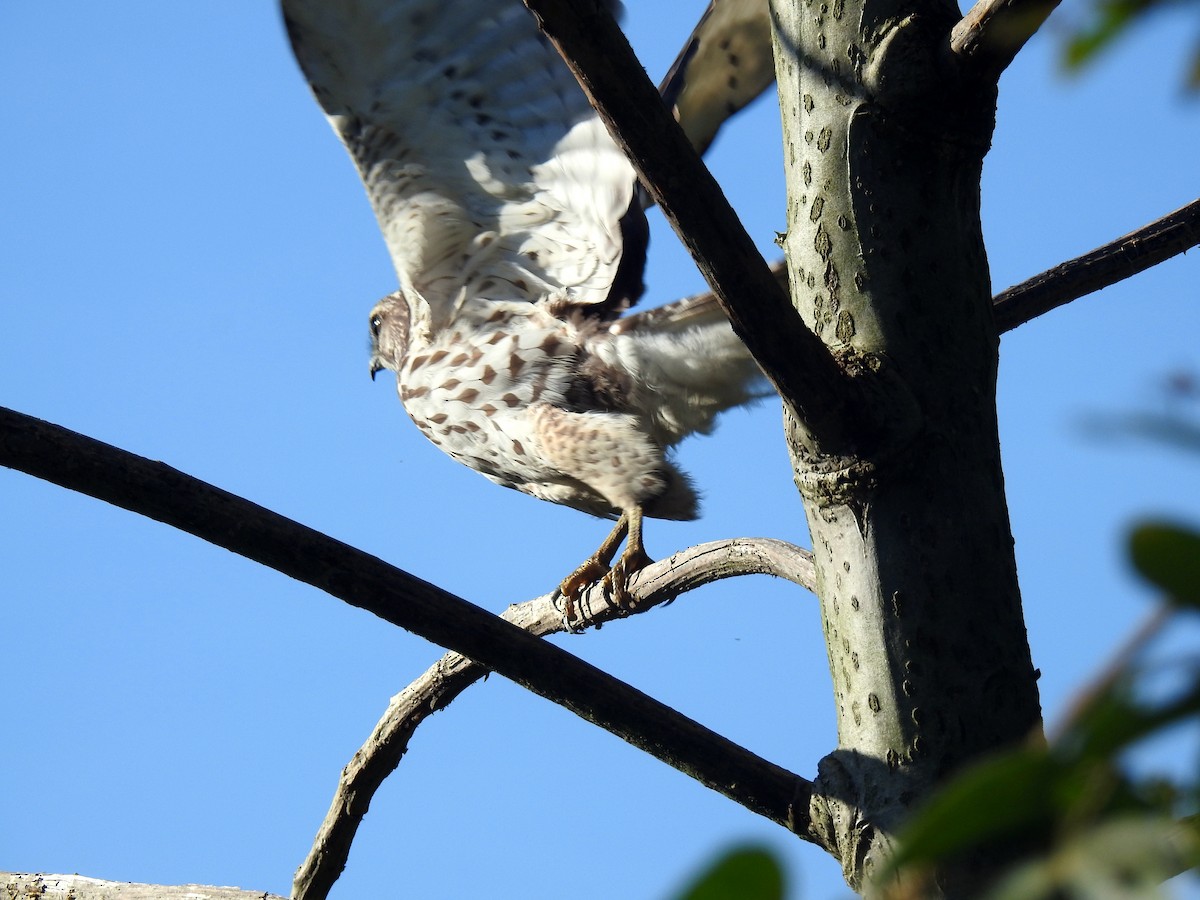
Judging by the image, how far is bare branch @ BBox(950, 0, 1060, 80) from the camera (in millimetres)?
1710

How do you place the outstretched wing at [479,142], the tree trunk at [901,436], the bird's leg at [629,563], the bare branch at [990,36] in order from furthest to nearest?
the outstretched wing at [479,142] < the bird's leg at [629,563] < the tree trunk at [901,436] < the bare branch at [990,36]

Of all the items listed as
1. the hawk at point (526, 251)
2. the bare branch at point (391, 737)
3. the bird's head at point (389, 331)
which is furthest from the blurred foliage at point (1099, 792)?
the bird's head at point (389, 331)

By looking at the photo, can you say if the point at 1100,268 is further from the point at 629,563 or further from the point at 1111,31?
the point at 1111,31

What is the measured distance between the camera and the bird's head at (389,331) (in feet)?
18.2

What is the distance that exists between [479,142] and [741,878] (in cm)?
409

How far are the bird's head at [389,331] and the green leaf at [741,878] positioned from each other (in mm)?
5112

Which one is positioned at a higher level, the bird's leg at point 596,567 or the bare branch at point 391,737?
the bird's leg at point 596,567

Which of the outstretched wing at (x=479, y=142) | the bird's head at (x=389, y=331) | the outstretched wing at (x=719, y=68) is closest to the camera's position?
the outstretched wing at (x=719, y=68)

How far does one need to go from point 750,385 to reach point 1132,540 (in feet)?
12.6

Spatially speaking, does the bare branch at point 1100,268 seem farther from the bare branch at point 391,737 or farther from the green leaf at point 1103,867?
the green leaf at point 1103,867

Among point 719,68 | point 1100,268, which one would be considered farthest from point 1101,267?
point 719,68

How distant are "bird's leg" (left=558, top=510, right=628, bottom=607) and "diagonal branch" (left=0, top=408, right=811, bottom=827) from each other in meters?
1.87

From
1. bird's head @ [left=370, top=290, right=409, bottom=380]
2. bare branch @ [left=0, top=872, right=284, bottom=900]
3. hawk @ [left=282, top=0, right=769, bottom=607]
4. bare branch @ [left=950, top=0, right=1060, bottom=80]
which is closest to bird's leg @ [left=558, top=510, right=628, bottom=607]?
hawk @ [left=282, top=0, right=769, bottom=607]

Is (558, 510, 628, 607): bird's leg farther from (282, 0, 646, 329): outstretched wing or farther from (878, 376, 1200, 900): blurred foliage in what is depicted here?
(878, 376, 1200, 900): blurred foliage
